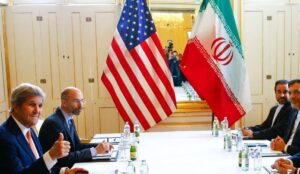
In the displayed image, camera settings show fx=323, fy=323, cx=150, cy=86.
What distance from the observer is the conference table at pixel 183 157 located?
7.52ft

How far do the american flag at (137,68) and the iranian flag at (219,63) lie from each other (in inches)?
17.0

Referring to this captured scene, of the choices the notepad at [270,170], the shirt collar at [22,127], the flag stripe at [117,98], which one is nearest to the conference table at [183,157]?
the notepad at [270,170]

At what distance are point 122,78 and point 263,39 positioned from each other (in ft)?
8.97

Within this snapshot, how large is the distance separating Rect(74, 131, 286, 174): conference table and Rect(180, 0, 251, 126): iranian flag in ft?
2.73

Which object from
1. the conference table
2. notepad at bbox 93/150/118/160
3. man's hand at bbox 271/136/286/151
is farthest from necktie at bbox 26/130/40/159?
man's hand at bbox 271/136/286/151

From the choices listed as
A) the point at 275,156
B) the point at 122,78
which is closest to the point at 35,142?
the point at 275,156

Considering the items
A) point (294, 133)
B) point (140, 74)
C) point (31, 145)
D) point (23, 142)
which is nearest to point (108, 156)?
point (31, 145)

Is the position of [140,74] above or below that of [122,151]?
above

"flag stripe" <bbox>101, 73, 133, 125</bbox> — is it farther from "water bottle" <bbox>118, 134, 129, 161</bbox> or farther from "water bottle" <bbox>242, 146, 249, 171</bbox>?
"water bottle" <bbox>242, 146, 249, 171</bbox>

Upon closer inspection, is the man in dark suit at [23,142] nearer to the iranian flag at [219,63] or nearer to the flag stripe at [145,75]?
the flag stripe at [145,75]

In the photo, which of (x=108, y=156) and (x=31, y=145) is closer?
(x=31, y=145)

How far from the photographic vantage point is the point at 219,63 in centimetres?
404

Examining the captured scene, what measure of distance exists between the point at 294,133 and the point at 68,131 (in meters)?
2.10

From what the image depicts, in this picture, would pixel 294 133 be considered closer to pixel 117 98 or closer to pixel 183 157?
pixel 183 157
